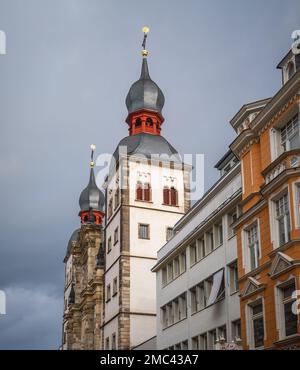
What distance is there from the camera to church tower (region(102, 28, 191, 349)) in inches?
2283

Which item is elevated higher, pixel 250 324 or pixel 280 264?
pixel 280 264

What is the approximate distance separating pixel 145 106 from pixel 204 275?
35.4m

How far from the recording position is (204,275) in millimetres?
38469

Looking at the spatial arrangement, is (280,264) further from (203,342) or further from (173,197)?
(173,197)

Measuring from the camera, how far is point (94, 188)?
319 feet

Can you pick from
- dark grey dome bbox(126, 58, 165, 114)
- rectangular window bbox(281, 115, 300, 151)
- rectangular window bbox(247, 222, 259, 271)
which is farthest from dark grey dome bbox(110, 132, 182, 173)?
rectangular window bbox(281, 115, 300, 151)

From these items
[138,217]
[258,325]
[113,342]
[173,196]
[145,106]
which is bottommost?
[258,325]

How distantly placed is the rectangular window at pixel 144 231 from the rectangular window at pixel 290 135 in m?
34.4

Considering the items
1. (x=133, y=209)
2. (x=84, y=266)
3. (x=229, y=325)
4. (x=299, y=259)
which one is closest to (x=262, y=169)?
(x=299, y=259)

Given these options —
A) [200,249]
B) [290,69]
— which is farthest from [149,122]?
[290,69]

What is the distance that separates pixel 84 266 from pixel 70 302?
4.90 metres

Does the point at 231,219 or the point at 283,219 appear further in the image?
the point at 231,219

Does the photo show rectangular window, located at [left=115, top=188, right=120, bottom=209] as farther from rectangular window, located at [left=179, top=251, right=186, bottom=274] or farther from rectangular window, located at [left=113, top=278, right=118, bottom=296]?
rectangular window, located at [left=179, top=251, right=186, bottom=274]
